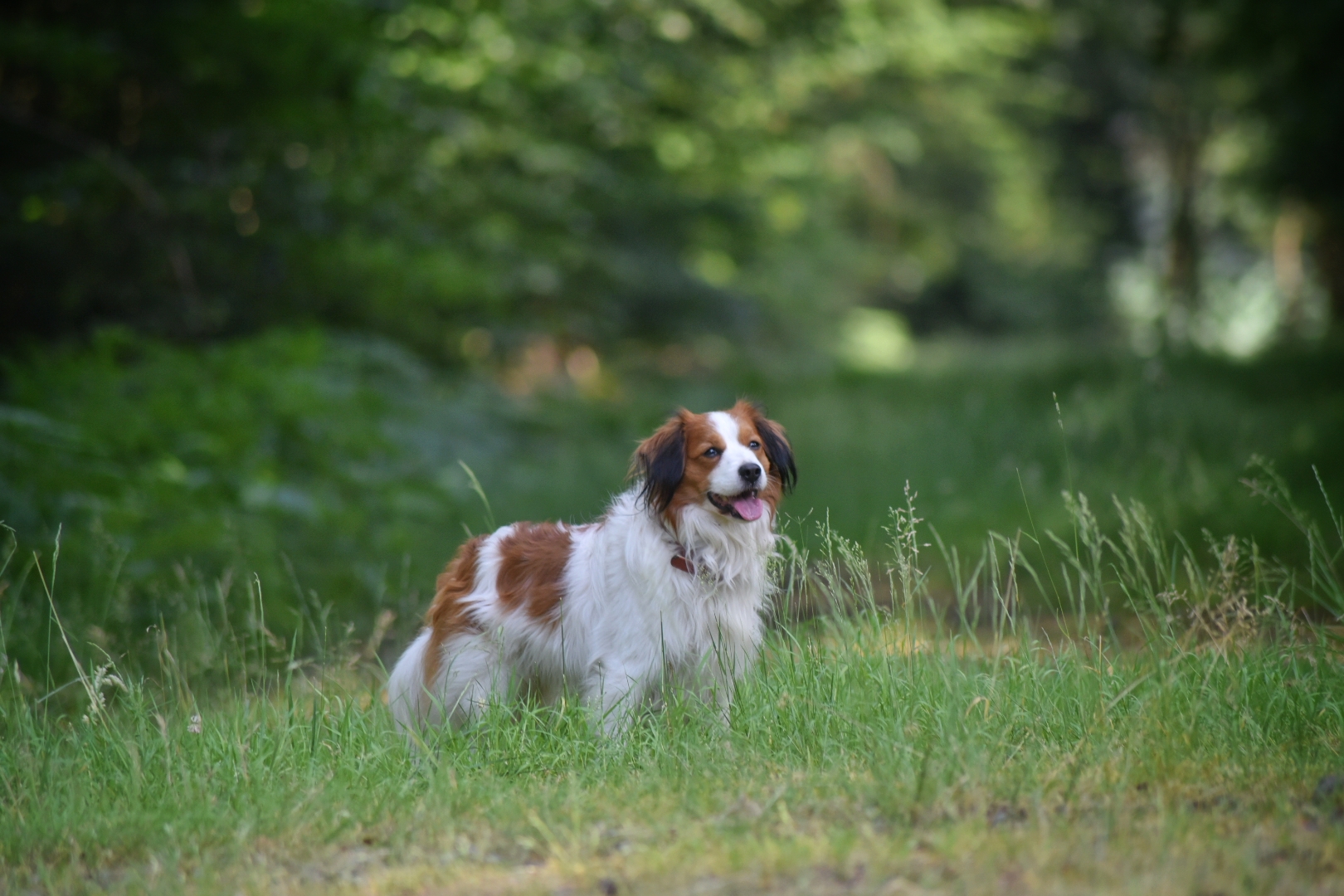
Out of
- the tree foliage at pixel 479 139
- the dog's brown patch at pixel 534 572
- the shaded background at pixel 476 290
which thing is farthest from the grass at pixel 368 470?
the tree foliage at pixel 479 139

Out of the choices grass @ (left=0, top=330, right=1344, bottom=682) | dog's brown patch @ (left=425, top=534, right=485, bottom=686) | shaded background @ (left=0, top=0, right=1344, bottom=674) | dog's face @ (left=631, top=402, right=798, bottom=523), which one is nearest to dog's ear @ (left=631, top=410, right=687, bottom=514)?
dog's face @ (left=631, top=402, right=798, bottom=523)

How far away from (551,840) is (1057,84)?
69.2 feet

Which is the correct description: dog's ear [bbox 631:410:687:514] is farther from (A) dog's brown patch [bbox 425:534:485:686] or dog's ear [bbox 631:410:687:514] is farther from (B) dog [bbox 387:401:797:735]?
(A) dog's brown patch [bbox 425:534:485:686]

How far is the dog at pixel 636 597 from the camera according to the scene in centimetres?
426

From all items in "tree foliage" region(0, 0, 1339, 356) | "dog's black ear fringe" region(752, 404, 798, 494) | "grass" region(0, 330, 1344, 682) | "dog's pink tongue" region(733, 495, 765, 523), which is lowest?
"grass" region(0, 330, 1344, 682)

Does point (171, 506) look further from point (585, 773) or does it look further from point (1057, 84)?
point (1057, 84)

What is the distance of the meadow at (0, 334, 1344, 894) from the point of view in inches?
117

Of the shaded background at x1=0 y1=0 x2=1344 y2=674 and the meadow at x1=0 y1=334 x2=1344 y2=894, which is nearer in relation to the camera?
the meadow at x1=0 y1=334 x2=1344 y2=894

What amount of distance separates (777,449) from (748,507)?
34 cm

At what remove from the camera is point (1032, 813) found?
316 centimetres

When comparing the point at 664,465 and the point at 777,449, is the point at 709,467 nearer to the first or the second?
the point at 664,465

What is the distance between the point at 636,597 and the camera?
14.1 feet

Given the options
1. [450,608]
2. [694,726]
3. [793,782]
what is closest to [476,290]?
[450,608]

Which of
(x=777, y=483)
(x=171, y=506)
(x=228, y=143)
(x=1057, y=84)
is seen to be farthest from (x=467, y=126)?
(x=1057, y=84)
